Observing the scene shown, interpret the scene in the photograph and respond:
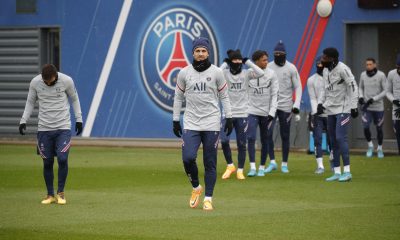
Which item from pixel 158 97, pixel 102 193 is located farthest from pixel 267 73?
pixel 158 97

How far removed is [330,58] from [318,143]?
2992mm

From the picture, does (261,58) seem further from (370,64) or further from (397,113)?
(370,64)

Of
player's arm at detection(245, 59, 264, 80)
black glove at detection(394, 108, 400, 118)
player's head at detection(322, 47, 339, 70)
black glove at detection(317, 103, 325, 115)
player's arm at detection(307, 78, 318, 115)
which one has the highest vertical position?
player's head at detection(322, 47, 339, 70)

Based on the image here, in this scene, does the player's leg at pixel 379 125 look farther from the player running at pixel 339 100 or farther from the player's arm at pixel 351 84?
the player's arm at pixel 351 84

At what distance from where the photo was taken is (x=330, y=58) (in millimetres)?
18969

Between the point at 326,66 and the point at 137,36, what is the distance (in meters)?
14.0

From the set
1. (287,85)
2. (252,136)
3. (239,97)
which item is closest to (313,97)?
(287,85)

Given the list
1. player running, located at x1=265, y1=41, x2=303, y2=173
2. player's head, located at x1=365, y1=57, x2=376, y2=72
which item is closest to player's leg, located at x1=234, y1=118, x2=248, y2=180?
player running, located at x1=265, y1=41, x2=303, y2=173

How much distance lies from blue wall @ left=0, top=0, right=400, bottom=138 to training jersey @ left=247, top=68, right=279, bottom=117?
28.5ft

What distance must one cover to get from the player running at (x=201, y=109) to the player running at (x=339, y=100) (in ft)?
14.7

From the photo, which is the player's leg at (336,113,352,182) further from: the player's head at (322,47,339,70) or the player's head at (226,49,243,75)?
the player's head at (226,49,243,75)

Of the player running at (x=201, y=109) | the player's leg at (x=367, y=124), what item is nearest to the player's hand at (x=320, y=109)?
the player running at (x=201, y=109)

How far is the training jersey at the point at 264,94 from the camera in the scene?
806 inches

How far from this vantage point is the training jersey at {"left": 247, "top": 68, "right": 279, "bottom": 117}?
20469 millimetres
